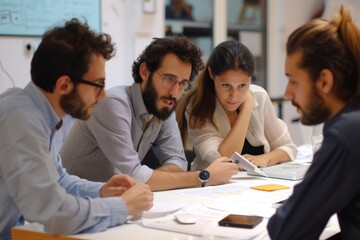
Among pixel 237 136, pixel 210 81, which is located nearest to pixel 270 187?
pixel 237 136

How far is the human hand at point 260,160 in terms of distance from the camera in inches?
105

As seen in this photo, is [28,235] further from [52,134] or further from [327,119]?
[327,119]

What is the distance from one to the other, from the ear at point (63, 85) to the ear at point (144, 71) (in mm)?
812

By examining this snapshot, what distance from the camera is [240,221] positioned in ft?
5.57

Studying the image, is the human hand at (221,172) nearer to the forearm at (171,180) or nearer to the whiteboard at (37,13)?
the forearm at (171,180)

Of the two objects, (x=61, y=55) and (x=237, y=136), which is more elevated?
(x=61, y=55)

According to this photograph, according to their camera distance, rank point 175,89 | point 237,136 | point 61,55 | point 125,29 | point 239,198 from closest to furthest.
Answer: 1. point 61,55
2. point 239,198
3. point 175,89
4. point 237,136
5. point 125,29

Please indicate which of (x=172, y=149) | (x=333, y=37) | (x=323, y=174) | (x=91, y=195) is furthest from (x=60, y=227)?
(x=172, y=149)

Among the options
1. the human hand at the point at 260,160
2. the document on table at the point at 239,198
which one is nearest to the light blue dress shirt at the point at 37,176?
the document on table at the point at 239,198

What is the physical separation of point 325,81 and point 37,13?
9.20 ft

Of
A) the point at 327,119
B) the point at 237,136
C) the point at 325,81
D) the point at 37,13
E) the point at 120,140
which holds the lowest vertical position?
the point at 237,136

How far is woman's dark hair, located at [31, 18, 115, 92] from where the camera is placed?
63.4 inches

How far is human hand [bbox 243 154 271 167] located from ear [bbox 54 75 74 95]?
4.18ft

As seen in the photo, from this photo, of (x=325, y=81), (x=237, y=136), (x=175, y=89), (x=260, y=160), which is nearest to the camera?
(x=325, y=81)
